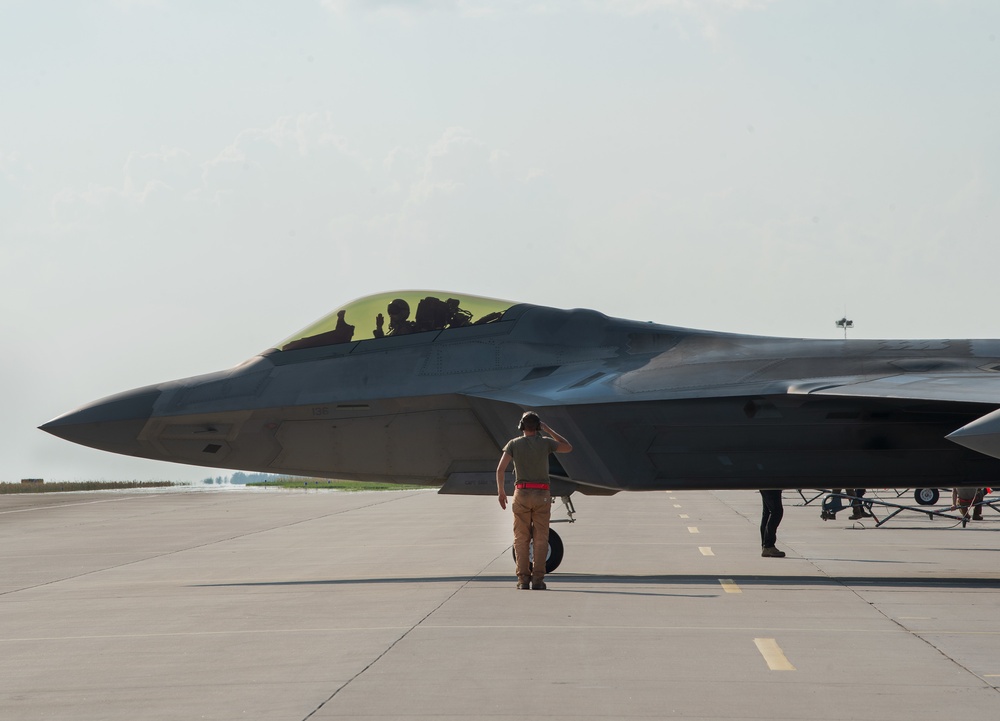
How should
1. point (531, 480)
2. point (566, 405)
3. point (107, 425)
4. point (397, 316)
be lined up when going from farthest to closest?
point (397, 316)
point (107, 425)
point (566, 405)
point (531, 480)

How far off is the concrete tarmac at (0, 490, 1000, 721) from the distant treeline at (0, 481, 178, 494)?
137ft

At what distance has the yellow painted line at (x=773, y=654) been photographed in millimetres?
7601

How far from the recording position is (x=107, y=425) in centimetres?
1529

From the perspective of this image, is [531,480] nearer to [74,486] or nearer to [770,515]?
[770,515]

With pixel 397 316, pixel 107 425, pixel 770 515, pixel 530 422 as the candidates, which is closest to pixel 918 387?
pixel 770 515

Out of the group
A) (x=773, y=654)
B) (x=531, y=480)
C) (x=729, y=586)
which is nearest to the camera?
(x=773, y=654)

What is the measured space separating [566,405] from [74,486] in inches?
2118

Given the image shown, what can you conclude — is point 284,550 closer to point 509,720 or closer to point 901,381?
point 901,381

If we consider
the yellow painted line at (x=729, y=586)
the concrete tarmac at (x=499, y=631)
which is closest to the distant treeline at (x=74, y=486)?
the concrete tarmac at (x=499, y=631)

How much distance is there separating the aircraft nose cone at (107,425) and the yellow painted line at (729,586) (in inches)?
299

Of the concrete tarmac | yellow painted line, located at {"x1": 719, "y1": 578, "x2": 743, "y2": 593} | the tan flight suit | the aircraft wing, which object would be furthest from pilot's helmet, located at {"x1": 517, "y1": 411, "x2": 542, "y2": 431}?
the aircraft wing

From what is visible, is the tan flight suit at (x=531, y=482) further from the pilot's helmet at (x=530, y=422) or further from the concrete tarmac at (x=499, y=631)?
the concrete tarmac at (x=499, y=631)

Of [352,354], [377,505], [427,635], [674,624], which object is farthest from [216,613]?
[377,505]

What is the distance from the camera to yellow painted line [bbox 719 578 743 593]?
12.2m
